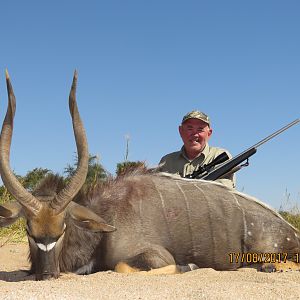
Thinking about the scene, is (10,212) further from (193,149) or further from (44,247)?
(193,149)

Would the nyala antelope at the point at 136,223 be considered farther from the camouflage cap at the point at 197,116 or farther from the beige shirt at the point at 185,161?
the camouflage cap at the point at 197,116

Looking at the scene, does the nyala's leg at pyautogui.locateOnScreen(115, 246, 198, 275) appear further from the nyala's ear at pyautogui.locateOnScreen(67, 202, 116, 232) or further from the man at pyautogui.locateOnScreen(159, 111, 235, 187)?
the man at pyautogui.locateOnScreen(159, 111, 235, 187)

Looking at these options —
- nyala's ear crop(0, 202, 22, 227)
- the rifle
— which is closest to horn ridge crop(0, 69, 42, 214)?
nyala's ear crop(0, 202, 22, 227)

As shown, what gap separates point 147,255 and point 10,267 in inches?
56.1

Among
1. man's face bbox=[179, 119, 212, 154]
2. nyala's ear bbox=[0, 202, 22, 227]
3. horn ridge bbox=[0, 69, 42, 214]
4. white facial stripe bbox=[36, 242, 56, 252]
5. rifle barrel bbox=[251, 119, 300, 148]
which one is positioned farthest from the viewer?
rifle barrel bbox=[251, 119, 300, 148]

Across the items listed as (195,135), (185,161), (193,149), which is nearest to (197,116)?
(195,135)

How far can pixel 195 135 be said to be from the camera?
5711 mm

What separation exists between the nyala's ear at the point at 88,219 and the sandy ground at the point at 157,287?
32 centimetres

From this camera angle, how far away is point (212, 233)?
4492mm

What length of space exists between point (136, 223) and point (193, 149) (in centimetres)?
167

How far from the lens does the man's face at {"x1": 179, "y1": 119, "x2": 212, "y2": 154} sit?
18.7ft

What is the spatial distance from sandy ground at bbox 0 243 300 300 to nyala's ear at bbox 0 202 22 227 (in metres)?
0.43

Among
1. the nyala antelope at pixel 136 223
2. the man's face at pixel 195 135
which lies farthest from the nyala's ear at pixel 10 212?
the man's face at pixel 195 135

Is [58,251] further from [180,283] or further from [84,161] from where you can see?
[180,283]
